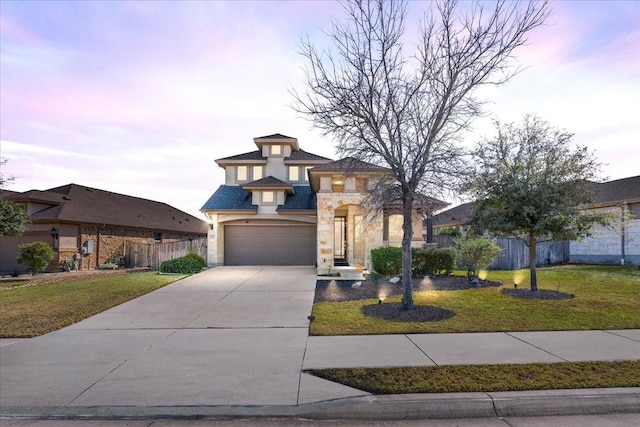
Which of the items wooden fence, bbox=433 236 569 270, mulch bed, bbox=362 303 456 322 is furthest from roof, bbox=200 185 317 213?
mulch bed, bbox=362 303 456 322

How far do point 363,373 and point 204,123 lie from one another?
14.8 meters

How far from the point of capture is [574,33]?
29.4 feet

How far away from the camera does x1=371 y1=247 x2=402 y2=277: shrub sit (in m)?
14.5

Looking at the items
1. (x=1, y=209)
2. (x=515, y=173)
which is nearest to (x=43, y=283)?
(x=1, y=209)

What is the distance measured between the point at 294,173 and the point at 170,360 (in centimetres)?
1907

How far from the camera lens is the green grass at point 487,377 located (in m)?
4.23

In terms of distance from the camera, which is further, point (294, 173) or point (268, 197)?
point (294, 173)

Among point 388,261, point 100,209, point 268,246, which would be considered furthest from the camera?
point 100,209

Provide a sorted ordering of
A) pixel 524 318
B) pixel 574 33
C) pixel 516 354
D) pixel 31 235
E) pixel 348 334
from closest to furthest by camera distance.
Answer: pixel 516 354 < pixel 348 334 < pixel 524 318 < pixel 574 33 < pixel 31 235

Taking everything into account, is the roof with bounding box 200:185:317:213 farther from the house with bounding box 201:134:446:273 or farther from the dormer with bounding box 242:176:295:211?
the dormer with bounding box 242:176:295:211

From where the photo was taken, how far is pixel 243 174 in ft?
77.6

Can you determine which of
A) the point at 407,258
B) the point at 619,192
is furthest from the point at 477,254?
the point at 619,192

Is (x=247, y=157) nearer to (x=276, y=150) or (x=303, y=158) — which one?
(x=276, y=150)

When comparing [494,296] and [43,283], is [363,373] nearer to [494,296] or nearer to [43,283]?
[494,296]
